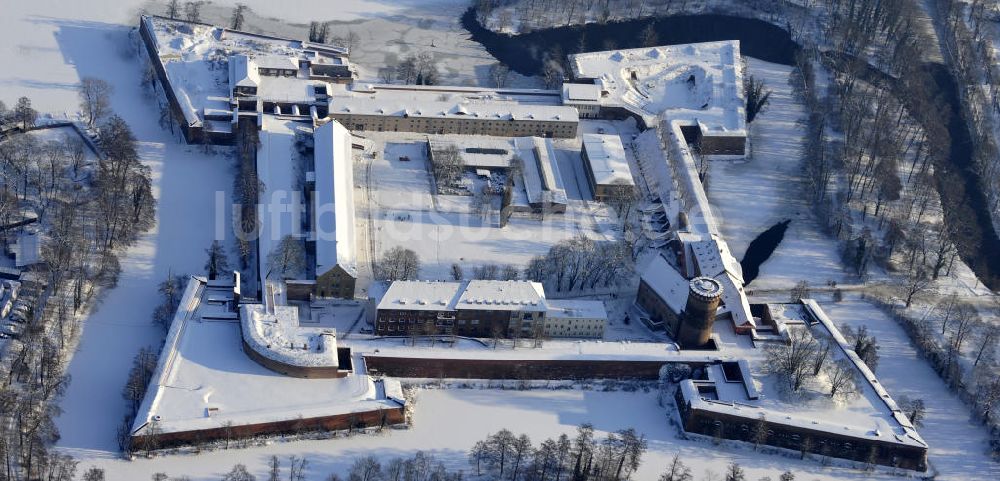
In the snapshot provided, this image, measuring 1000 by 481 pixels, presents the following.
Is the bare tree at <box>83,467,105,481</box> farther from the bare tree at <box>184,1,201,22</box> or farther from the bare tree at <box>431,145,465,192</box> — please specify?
the bare tree at <box>184,1,201,22</box>

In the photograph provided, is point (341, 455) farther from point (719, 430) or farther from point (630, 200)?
point (630, 200)

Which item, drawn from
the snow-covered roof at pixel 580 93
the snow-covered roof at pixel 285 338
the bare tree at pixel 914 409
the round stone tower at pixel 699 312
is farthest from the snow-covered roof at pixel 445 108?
the bare tree at pixel 914 409

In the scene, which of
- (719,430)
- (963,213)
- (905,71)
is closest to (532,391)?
(719,430)

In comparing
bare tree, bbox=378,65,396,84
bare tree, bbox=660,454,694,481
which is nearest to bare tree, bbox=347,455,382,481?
bare tree, bbox=660,454,694,481

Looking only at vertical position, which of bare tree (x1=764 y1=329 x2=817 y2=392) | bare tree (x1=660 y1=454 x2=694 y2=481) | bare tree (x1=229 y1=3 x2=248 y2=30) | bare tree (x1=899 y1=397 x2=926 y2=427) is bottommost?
bare tree (x1=660 y1=454 x2=694 y2=481)

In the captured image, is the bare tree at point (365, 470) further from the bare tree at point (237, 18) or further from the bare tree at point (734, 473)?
the bare tree at point (237, 18)

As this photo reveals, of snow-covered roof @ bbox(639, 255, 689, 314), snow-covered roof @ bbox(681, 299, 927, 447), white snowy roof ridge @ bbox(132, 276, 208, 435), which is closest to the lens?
white snowy roof ridge @ bbox(132, 276, 208, 435)
